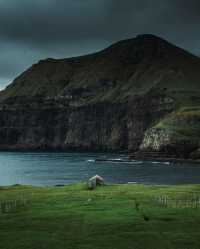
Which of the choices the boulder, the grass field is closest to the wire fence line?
the grass field

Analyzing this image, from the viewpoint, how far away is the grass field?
3862 cm

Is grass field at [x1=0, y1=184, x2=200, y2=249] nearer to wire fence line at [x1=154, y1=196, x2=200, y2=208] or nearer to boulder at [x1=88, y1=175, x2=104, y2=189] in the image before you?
wire fence line at [x1=154, y1=196, x2=200, y2=208]

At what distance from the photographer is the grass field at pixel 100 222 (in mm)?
38625

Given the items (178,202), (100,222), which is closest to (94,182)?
(178,202)

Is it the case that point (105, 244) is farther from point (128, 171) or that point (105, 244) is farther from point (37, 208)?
point (128, 171)

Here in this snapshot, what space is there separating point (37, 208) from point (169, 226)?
17.7m

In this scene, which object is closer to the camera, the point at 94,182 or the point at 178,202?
the point at 178,202

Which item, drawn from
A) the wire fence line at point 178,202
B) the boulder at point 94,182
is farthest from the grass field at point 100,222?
the boulder at point 94,182

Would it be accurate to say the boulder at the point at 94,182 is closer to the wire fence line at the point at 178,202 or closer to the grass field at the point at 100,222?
the grass field at the point at 100,222

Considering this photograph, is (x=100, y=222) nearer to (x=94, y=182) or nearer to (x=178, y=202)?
(x=178, y=202)

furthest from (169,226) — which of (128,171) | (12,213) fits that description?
(128,171)

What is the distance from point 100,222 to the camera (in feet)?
152

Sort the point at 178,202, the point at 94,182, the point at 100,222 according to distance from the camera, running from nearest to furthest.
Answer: the point at 100,222, the point at 178,202, the point at 94,182

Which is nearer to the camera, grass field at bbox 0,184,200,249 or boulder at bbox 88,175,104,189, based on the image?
grass field at bbox 0,184,200,249
